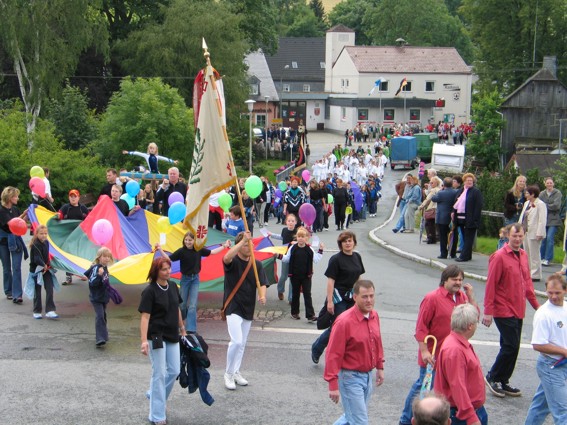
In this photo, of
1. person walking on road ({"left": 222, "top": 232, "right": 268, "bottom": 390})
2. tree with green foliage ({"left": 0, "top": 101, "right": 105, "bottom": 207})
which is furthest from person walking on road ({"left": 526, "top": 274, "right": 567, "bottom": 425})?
tree with green foliage ({"left": 0, "top": 101, "right": 105, "bottom": 207})

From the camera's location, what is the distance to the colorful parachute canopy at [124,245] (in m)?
12.4

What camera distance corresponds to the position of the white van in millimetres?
45875

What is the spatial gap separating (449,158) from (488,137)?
886 centimetres

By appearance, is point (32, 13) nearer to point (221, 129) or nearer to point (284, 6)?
point (221, 129)

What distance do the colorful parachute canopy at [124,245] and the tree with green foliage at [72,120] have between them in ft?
66.5

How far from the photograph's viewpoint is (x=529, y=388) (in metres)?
9.48

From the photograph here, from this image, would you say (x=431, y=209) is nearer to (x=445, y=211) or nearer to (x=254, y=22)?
(x=445, y=211)

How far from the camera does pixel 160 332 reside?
8047mm

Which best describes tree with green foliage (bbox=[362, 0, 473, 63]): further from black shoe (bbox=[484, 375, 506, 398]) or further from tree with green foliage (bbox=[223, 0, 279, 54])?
black shoe (bbox=[484, 375, 506, 398])

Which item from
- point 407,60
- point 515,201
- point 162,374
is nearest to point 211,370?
point 162,374

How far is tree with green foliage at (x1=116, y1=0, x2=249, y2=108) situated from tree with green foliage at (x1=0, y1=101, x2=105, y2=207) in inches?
699

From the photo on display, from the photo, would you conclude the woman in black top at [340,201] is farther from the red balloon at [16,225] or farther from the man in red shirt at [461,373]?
the man in red shirt at [461,373]

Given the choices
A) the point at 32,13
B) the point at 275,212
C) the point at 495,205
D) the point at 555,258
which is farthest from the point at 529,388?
the point at 32,13

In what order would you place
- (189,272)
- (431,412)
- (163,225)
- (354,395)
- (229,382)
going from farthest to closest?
(163,225) → (189,272) → (229,382) → (354,395) → (431,412)
